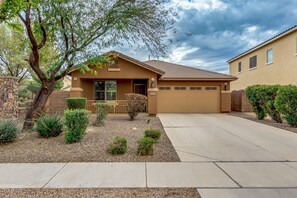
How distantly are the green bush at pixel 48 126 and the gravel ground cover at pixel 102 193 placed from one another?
4512mm

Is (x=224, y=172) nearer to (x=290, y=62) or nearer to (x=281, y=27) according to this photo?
(x=290, y=62)

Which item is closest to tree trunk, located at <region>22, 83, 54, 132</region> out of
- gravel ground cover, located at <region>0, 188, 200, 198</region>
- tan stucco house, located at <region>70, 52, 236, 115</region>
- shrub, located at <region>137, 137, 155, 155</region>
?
shrub, located at <region>137, 137, 155, 155</region>

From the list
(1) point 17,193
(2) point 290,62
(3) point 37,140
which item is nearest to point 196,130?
(3) point 37,140

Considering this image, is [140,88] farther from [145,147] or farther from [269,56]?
[145,147]

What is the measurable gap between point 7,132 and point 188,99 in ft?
45.0

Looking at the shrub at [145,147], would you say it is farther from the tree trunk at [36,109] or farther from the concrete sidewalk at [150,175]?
the tree trunk at [36,109]

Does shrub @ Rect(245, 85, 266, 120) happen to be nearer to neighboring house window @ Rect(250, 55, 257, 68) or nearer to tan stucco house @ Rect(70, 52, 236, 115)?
tan stucco house @ Rect(70, 52, 236, 115)

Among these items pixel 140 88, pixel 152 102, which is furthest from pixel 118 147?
pixel 140 88

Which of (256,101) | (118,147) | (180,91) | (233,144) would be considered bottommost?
(233,144)

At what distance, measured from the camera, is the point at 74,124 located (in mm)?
7797

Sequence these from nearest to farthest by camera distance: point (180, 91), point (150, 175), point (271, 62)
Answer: point (150, 175) → point (180, 91) → point (271, 62)

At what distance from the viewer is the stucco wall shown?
13.1m

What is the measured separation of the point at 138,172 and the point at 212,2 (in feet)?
22.5

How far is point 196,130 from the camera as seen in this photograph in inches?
432
